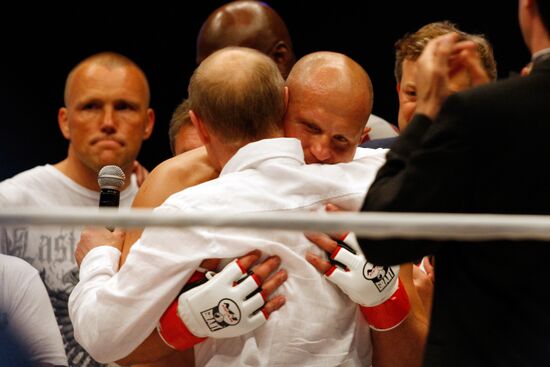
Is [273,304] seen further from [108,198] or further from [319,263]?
[108,198]

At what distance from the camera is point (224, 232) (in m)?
1.39

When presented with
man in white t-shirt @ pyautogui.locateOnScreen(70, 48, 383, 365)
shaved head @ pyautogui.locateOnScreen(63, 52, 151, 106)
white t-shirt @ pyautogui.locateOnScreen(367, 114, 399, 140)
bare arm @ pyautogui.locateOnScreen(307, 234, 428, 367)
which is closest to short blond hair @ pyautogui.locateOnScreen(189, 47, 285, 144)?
man in white t-shirt @ pyautogui.locateOnScreen(70, 48, 383, 365)

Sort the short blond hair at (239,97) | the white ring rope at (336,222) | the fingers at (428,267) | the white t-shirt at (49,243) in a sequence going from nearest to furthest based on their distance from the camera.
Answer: the white ring rope at (336,222)
the short blond hair at (239,97)
the fingers at (428,267)
the white t-shirt at (49,243)

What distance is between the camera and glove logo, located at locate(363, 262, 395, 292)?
1406mm

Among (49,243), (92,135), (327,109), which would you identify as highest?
(327,109)

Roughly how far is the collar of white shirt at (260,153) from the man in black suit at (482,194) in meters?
0.32

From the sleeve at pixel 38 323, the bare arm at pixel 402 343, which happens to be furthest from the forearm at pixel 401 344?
the sleeve at pixel 38 323

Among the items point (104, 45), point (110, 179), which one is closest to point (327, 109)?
point (110, 179)

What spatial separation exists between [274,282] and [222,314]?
0.10 metres

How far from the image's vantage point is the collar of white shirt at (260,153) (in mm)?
1427

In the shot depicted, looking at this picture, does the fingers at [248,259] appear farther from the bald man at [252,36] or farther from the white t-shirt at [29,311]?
the bald man at [252,36]

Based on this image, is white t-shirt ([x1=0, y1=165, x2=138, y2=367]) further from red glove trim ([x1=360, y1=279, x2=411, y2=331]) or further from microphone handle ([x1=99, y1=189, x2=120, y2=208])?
red glove trim ([x1=360, y1=279, x2=411, y2=331])

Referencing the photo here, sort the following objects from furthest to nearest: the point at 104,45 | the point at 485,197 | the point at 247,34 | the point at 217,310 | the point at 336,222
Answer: the point at 104,45 → the point at 247,34 → the point at 217,310 → the point at 485,197 → the point at 336,222

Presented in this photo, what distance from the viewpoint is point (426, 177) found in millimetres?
1071
